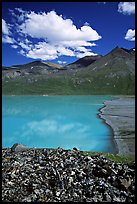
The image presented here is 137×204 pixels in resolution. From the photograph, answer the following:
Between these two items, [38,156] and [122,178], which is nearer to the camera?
[122,178]

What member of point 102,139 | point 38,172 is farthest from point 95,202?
point 102,139

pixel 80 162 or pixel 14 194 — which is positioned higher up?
pixel 80 162

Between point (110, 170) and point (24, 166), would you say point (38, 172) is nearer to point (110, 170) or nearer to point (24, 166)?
point (24, 166)

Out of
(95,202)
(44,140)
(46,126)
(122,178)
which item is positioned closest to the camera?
(95,202)

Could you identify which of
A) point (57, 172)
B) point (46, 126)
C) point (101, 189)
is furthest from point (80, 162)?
point (46, 126)

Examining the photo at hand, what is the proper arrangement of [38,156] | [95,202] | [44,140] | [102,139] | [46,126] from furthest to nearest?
[46,126]
[44,140]
[102,139]
[38,156]
[95,202]

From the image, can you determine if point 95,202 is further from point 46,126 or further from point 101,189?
point 46,126
